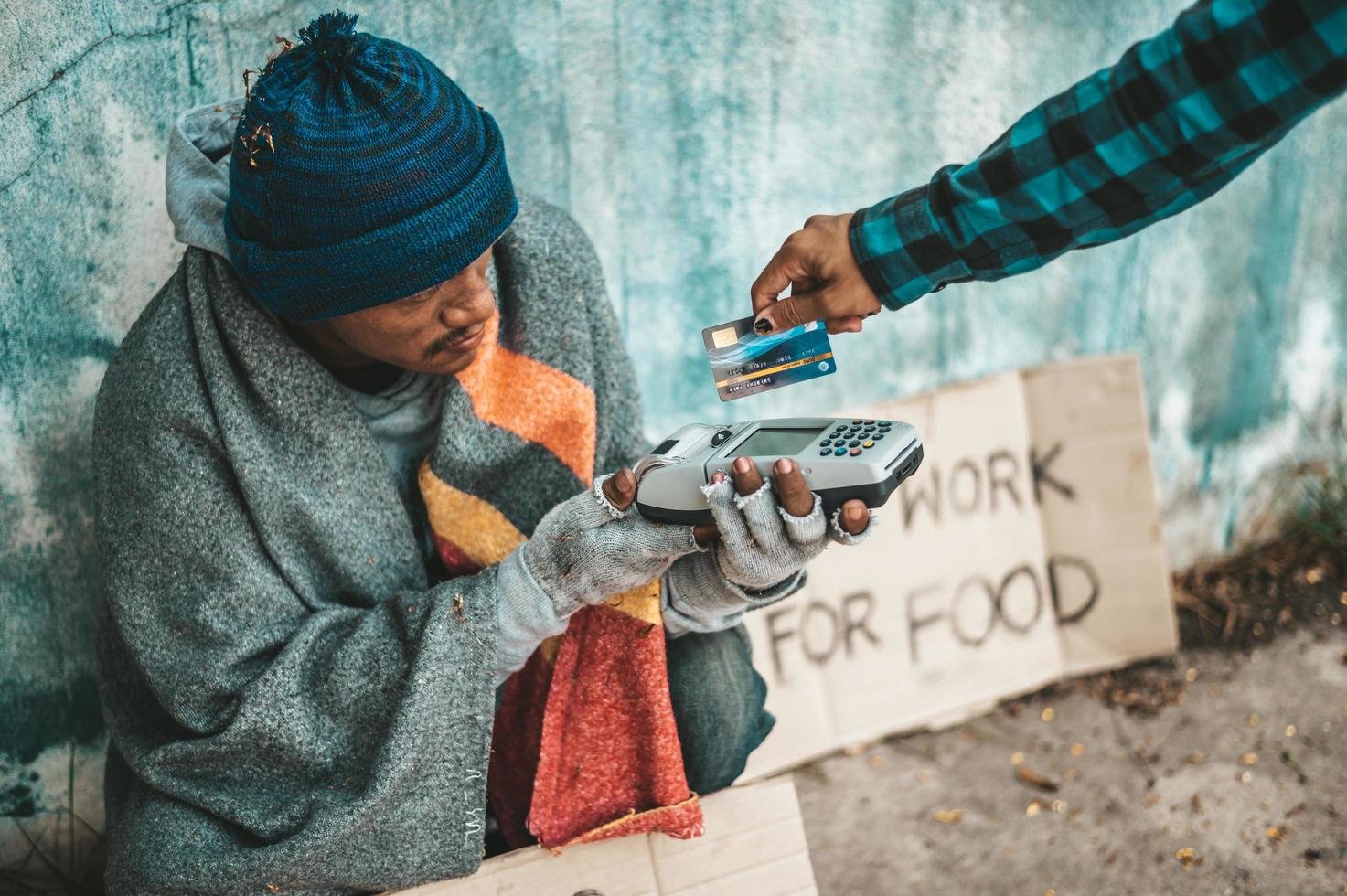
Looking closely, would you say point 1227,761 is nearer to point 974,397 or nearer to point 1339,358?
point 974,397

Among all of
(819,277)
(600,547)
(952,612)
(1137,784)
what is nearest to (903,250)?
(819,277)

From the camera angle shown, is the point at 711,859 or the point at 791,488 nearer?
the point at 791,488

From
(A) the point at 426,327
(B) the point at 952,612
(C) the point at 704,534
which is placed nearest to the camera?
(C) the point at 704,534

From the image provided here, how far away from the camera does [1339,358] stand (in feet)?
8.86

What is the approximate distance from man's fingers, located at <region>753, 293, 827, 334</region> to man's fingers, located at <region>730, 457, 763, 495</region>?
0.21 meters

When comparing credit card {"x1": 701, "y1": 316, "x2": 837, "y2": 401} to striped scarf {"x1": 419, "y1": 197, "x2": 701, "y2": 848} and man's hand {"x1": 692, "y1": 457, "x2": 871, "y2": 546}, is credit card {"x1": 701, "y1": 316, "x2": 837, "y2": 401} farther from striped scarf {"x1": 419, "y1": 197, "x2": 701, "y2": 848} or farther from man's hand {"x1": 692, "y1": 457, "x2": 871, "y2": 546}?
striped scarf {"x1": 419, "y1": 197, "x2": 701, "y2": 848}

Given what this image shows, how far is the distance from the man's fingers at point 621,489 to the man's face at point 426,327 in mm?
284

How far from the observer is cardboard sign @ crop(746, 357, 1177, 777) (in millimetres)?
2182

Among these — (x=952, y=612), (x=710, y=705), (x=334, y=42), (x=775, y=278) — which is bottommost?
(x=952, y=612)

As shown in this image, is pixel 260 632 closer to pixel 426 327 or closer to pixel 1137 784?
pixel 426 327

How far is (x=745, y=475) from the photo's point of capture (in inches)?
46.1

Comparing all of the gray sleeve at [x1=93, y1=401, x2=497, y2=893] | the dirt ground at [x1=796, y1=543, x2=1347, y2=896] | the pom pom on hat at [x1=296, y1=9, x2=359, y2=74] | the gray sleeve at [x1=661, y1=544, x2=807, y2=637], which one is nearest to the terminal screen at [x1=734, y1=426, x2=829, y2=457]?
the gray sleeve at [x1=661, y1=544, x2=807, y2=637]

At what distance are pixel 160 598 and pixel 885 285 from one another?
3.12ft

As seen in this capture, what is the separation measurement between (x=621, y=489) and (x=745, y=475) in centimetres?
17
